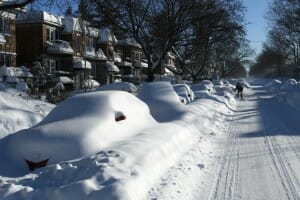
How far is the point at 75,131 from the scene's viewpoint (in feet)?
25.8

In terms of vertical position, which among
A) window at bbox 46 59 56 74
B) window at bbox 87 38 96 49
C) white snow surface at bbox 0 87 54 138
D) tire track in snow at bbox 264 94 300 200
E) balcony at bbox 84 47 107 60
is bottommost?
tire track in snow at bbox 264 94 300 200

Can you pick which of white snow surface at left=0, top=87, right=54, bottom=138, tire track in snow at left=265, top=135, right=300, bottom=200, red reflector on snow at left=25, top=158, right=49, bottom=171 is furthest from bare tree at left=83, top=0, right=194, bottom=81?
red reflector on snow at left=25, top=158, right=49, bottom=171

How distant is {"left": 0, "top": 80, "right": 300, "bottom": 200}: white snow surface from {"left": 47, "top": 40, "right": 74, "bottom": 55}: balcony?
3401 cm

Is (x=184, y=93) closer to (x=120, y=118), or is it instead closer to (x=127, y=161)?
(x=120, y=118)

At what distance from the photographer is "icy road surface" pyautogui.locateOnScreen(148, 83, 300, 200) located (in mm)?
7004

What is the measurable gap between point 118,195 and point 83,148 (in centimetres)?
195

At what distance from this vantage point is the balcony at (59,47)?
147ft

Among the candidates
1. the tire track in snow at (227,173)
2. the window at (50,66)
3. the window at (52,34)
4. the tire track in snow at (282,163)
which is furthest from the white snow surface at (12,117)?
the window at (52,34)

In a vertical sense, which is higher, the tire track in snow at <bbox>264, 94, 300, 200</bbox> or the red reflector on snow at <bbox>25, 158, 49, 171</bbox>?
the red reflector on snow at <bbox>25, 158, 49, 171</bbox>

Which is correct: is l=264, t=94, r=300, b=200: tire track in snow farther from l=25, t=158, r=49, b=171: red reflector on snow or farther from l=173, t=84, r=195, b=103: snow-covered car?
l=173, t=84, r=195, b=103: snow-covered car

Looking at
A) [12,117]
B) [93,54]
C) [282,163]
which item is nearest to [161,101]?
[12,117]

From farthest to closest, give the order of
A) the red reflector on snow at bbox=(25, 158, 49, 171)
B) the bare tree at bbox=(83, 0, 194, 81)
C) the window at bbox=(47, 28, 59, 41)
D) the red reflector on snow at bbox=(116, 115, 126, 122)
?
the window at bbox=(47, 28, 59, 41) < the bare tree at bbox=(83, 0, 194, 81) < the red reflector on snow at bbox=(116, 115, 126, 122) < the red reflector on snow at bbox=(25, 158, 49, 171)

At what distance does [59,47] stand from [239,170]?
38.6m

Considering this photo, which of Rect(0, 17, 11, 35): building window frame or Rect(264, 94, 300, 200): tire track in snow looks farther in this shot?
Rect(0, 17, 11, 35): building window frame
